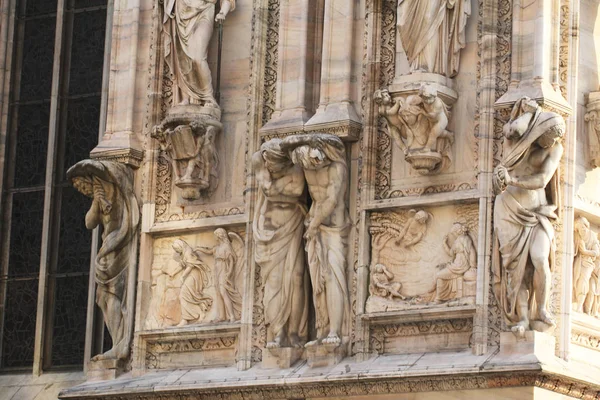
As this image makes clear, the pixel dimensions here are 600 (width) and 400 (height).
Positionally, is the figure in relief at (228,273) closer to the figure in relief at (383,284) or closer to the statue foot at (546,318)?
the figure in relief at (383,284)

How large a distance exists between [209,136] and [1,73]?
14.0 ft

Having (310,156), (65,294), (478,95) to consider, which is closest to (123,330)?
(65,294)

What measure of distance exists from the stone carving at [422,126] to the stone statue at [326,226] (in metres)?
0.75

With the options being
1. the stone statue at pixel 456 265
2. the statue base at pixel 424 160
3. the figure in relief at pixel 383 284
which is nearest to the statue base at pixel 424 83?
the statue base at pixel 424 160

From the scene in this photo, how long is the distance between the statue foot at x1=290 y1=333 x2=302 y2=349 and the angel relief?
98cm

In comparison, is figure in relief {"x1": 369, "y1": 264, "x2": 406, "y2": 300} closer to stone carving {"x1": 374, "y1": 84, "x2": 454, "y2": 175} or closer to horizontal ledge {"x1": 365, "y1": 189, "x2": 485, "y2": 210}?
horizontal ledge {"x1": 365, "y1": 189, "x2": 485, "y2": 210}

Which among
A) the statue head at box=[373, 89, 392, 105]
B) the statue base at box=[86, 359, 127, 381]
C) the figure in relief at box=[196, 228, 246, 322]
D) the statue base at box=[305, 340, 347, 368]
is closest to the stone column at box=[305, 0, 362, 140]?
the statue head at box=[373, 89, 392, 105]

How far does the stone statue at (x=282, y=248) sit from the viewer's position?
2464 cm

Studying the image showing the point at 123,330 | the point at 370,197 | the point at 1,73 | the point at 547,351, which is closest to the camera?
the point at 547,351

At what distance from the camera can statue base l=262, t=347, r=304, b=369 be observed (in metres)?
24.5

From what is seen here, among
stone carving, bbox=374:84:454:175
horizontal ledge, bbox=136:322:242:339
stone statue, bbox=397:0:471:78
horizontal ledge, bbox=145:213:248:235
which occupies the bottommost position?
horizontal ledge, bbox=136:322:242:339

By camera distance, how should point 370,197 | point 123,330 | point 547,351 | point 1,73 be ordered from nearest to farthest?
point 547,351 → point 370,197 → point 123,330 → point 1,73

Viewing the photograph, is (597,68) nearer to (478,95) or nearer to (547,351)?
(478,95)

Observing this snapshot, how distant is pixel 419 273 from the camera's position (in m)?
23.9
